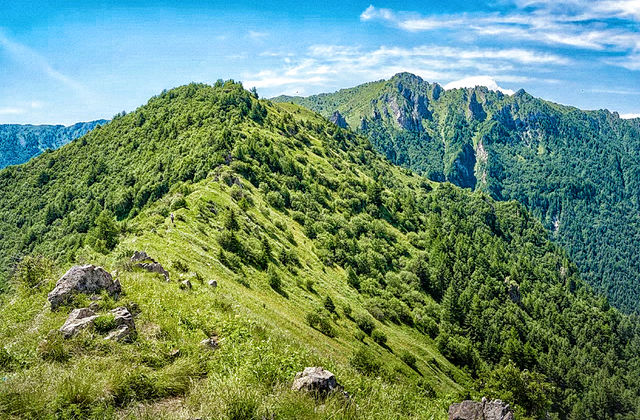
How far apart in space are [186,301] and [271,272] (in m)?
37.4

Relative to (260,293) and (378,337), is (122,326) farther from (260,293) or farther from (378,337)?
(378,337)

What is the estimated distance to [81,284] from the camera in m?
A: 15.4

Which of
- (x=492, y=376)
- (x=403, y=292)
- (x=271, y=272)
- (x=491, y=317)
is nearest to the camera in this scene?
(x=271, y=272)

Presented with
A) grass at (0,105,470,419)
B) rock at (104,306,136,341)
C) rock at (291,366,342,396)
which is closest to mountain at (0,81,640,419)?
grass at (0,105,470,419)

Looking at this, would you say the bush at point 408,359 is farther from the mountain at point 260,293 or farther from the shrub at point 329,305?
the shrub at point 329,305

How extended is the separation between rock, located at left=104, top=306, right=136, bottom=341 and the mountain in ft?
0.63

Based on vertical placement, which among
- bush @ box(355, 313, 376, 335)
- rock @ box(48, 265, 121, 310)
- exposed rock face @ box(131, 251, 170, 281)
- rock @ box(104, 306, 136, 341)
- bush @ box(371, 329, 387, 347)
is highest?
rock @ box(48, 265, 121, 310)

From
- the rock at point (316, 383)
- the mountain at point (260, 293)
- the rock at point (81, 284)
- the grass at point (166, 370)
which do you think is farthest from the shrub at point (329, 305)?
the rock at point (316, 383)

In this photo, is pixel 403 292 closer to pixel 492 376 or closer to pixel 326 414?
pixel 492 376

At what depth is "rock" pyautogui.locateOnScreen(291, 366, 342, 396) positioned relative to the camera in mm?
10648

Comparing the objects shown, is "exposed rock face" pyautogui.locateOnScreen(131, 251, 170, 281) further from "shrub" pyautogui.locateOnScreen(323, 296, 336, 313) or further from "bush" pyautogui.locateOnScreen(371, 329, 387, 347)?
"bush" pyautogui.locateOnScreen(371, 329, 387, 347)

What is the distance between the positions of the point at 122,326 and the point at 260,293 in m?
34.2

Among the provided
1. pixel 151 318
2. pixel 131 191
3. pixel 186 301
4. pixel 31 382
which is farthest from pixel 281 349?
pixel 131 191

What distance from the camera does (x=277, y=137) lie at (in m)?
160
